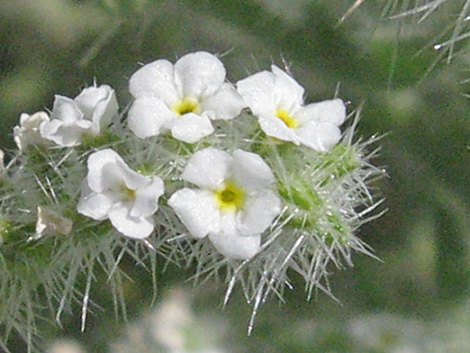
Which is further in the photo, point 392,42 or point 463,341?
point 463,341

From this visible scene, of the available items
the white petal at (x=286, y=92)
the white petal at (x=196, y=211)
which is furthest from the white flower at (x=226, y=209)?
the white petal at (x=286, y=92)

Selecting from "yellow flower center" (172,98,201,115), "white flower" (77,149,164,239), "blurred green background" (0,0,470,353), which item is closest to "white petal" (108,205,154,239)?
"white flower" (77,149,164,239)

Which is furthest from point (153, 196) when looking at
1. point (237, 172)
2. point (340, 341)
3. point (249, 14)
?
point (340, 341)

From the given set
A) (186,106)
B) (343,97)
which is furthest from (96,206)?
(343,97)

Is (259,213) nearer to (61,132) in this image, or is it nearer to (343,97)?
(61,132)

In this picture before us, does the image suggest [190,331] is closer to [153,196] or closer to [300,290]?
[300,290]

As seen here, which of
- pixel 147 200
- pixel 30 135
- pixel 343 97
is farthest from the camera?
pixel 343 97

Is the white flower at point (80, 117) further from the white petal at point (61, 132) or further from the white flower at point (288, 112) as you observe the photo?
the white flower at point (288, 112)
